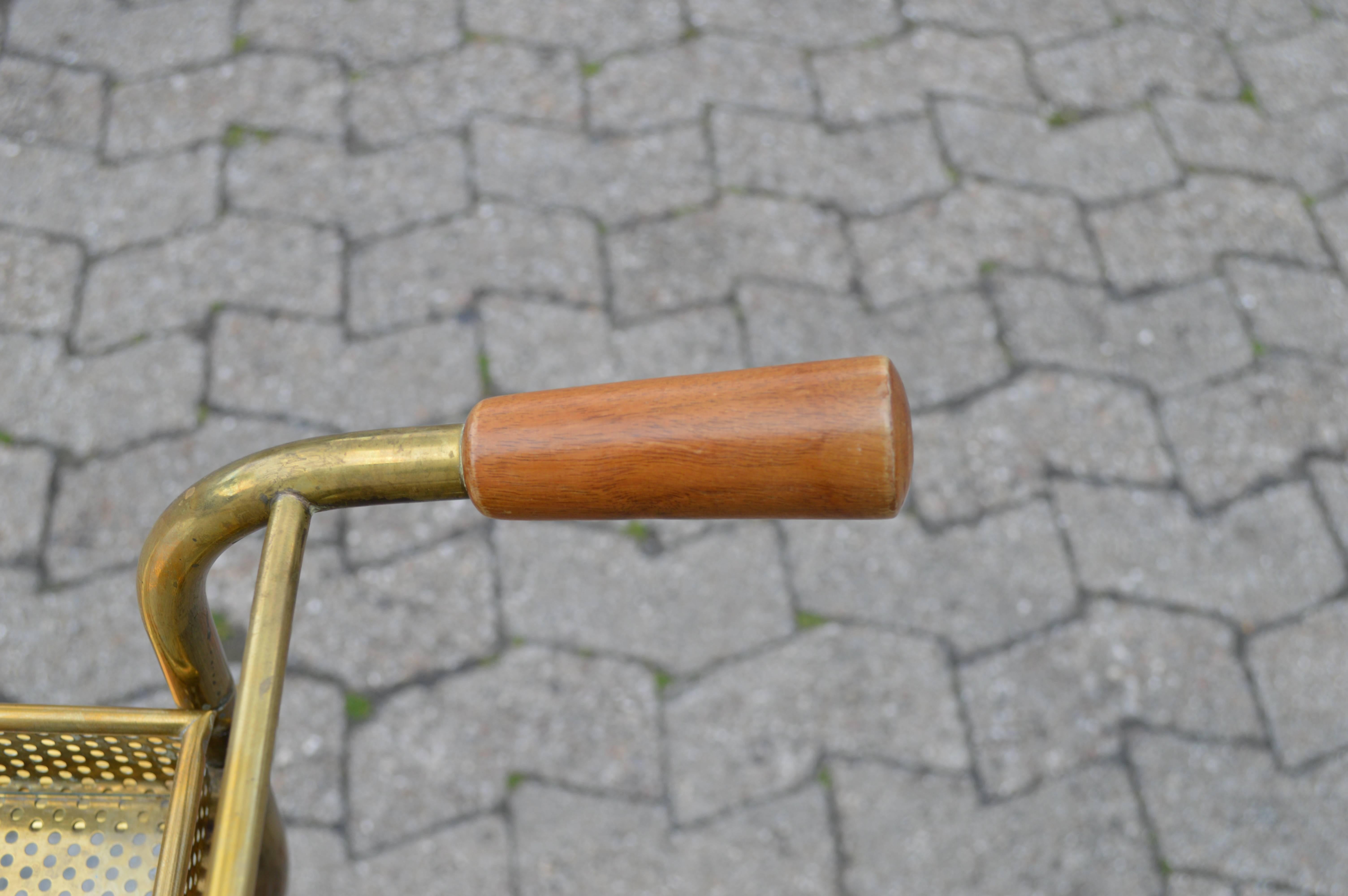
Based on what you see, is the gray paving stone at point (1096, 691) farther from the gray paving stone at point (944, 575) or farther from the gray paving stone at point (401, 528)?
the gray paving stone at point (401, 528)

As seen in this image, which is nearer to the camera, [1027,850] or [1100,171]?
[1027,850]

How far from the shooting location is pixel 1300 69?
2492mm

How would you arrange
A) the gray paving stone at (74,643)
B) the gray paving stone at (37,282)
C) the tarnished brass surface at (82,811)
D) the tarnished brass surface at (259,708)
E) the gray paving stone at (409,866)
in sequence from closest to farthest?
1. the tarnished brass surface at (259,708)
2. the tarnished brass surface at (82,811)
3. the gray paving stone at (409,866)
4. the gray paving stone at (74,643)
5. the gray paving stone at (37,282)

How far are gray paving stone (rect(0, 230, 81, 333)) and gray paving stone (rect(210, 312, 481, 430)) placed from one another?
11.9 inches

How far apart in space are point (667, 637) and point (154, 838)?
42.1 inches

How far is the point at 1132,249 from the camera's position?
7.20 feet

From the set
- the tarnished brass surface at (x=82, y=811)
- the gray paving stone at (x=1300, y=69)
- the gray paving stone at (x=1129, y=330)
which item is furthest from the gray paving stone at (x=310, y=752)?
the gray paving stone at (x=1300, y=69)

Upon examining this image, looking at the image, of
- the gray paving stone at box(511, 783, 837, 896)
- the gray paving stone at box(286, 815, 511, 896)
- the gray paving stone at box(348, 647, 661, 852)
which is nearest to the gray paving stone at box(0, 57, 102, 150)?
the gray paving stone at box(348, 647, 661, 852)

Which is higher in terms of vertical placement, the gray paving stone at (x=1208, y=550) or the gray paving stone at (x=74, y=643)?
the gray paving stone at (x=1208, y=550)

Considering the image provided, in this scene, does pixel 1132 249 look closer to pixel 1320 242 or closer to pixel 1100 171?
pixel 1100 171

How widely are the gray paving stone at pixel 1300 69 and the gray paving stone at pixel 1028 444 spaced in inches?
37.1

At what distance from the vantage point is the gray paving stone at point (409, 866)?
5.18ft

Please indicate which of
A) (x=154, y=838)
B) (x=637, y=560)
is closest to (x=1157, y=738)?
(x=637, y=560)

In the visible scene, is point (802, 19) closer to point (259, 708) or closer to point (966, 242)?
point (966, 242)
